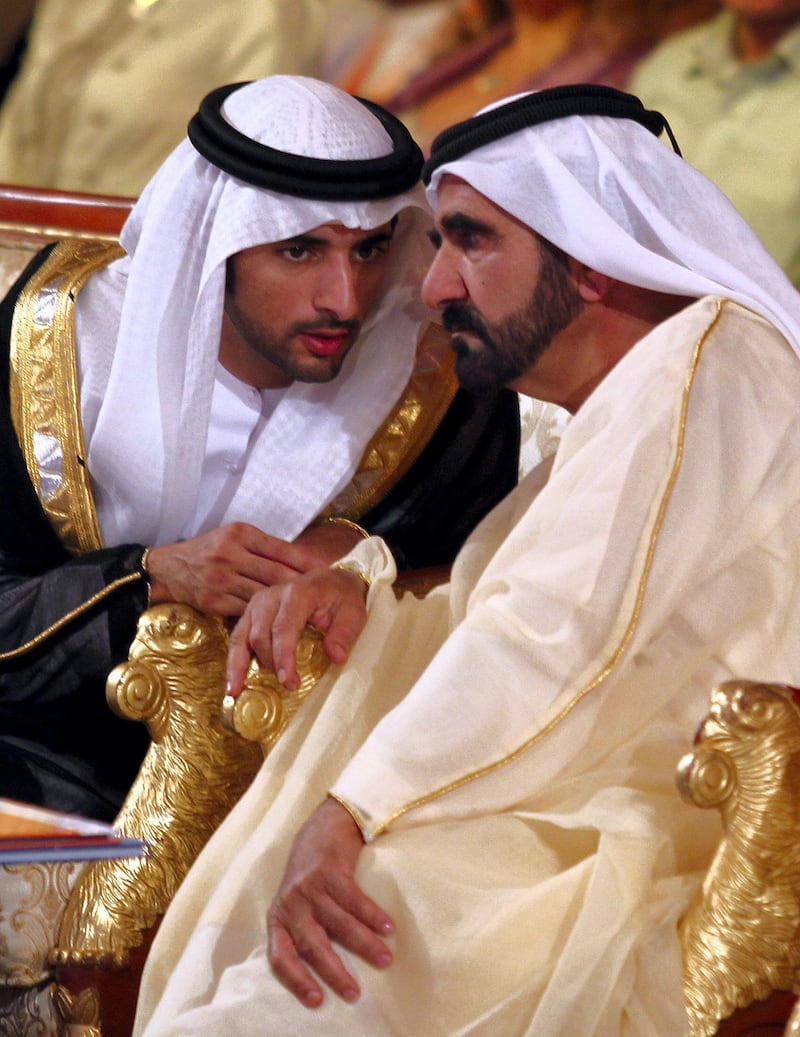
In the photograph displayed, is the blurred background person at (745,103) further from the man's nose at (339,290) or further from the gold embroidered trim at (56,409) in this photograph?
the gold embroidered trim at (56,409)

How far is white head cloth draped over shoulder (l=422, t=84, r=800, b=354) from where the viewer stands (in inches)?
75.9

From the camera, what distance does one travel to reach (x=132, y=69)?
460cm

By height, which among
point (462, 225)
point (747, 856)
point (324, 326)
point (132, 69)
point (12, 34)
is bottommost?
point (12, 34)

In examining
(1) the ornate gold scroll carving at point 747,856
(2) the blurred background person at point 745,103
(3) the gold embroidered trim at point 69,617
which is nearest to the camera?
(1) the ornate gold scroll carving at point 747,856

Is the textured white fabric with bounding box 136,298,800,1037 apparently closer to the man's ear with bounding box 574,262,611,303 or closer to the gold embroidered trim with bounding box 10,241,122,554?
the man's ear with bounding box 574,262,611,303

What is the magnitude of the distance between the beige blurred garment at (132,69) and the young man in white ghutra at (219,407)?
1.92m

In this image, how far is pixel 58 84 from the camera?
4.70 metres

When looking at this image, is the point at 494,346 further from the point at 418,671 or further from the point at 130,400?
the point at 130,400

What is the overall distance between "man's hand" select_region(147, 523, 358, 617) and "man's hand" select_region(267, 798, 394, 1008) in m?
0.56

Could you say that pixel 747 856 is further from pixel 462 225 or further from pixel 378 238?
pixel 378 238

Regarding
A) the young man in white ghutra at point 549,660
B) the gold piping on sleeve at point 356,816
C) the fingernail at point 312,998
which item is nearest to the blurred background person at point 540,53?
the young man in white ghutra at point 549,660

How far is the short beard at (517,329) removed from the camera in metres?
2.04

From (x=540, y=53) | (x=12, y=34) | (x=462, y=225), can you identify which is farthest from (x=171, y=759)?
(x=12, y=34)

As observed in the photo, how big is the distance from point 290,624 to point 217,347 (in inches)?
24.1
